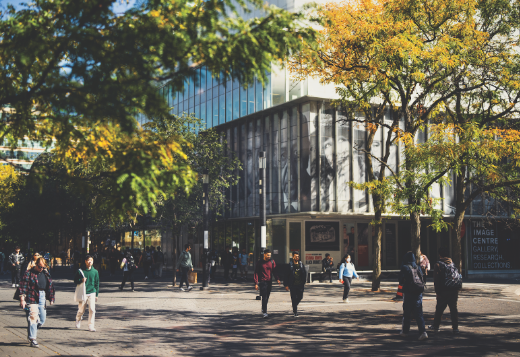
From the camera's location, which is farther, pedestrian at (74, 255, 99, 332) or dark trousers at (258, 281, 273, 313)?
dark trousers at (258, 281, 273, 313)

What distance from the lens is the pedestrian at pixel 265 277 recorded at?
13.3 m

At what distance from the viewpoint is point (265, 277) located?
13.5 m

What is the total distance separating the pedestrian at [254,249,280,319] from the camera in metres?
13.3

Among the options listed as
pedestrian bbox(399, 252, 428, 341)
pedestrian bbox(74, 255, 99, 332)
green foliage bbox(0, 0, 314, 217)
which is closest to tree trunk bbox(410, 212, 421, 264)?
pedestrian bbox(399, 252, 428, 341)

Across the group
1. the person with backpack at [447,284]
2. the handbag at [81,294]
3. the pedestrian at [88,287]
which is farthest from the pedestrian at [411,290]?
the handbag at [81,294]

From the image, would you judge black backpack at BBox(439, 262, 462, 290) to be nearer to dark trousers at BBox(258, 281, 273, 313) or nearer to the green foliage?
dark trousers at BBox(258, 281, 273, 313)

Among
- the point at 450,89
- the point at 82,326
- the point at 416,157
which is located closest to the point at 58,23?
the point at 82,326

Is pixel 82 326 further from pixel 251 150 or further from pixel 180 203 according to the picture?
pixel 251 150

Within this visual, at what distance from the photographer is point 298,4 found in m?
30.4

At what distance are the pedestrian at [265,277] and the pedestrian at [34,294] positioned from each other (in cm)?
521

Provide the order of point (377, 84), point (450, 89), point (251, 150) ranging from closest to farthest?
1. point (377, 84)
2. point (450, 89)
3. point (251, 150)

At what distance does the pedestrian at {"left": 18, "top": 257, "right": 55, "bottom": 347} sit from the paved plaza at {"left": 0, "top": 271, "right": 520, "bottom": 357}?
354 millimetres

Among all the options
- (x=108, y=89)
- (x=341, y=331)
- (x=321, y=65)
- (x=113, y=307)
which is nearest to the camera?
(x=108, y=89)

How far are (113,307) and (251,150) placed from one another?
66.9ft
